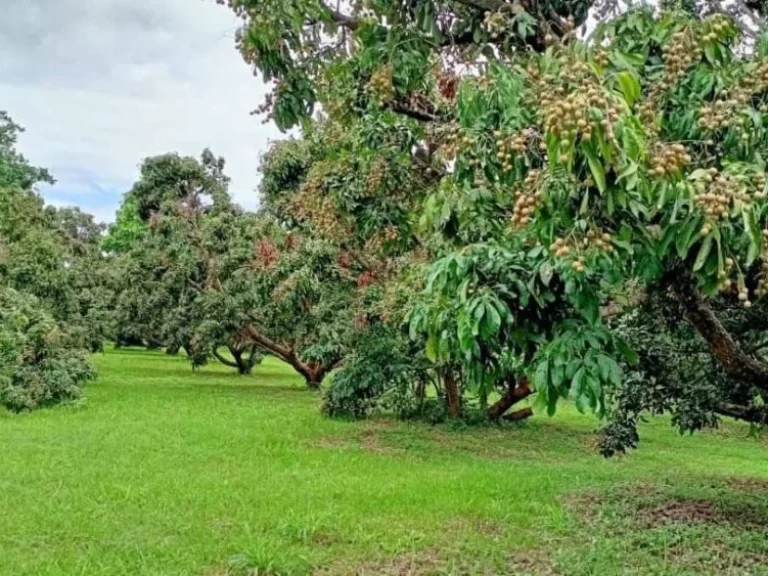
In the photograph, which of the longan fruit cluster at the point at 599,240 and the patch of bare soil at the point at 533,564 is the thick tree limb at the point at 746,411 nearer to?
the patch of bare soil at the point at 533,564

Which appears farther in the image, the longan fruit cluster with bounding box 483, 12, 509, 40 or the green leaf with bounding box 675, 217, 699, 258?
the longan fruit cluster with bounding box 483, 12, 509, 40

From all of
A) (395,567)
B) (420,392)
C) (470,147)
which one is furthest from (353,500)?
(420,392)

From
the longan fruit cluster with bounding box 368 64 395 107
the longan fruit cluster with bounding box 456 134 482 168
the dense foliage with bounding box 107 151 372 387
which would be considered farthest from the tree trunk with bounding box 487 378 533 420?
the longan fruit cluster with bounding box 456 134 482 168

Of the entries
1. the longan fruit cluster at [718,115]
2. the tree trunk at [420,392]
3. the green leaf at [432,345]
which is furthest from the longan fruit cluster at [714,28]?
the tree trunk at [420,392]

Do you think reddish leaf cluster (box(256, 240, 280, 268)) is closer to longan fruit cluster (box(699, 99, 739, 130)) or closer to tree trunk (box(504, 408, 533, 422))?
tree trunk (box(504, 408, 533, 422))

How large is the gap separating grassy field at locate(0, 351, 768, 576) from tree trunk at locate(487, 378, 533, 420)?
50 cm

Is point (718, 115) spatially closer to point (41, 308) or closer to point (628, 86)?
point (628, 86)

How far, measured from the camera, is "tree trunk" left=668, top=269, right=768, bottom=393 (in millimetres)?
3146

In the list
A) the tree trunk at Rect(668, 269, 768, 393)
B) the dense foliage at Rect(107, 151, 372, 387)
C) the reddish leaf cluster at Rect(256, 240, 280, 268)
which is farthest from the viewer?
the dense foliage at Rect(107, 151, 372, 387)

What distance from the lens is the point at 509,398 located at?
10500 mm

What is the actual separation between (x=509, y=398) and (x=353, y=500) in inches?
208

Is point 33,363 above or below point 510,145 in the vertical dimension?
below

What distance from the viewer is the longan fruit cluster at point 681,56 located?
259 cm

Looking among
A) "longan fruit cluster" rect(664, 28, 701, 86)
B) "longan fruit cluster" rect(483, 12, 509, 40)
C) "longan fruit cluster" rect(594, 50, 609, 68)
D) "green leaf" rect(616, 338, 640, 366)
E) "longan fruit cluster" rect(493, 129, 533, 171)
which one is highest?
"longan fruit cluster" rect(483, 12, 509, 40)
